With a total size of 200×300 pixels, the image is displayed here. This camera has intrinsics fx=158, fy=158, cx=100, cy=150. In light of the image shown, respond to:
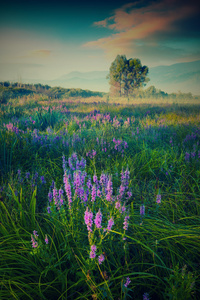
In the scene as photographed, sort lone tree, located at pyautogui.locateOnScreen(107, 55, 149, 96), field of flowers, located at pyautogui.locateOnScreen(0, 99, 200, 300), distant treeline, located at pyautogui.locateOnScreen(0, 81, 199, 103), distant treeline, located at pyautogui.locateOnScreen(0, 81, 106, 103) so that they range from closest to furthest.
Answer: field of flowers, located at pyautogui.locateOnScreen(0, 99, 200, 300) → distant treeline, located at pyautogui.locateOnScreen(0, 81, 199, 103) → distant treeline, located at pyautogui.locateOnScreen(0, 81, 106, 103) → lone tree, located at pyautogui.locateOnScreen(107, 55, 149, 96)

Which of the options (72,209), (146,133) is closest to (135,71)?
(146,133)

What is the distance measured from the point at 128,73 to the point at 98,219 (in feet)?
170

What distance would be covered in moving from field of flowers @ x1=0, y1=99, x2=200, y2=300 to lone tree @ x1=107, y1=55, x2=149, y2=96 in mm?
45482

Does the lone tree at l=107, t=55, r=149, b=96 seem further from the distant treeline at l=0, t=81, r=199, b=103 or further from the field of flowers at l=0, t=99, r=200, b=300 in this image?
the field of flowers at l=0, t=99, r=200, b=300

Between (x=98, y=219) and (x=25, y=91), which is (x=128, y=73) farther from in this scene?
(x=98, y=219)

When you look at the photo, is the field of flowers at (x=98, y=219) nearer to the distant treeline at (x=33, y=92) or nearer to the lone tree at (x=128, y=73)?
the distant treeline at (x=33, y=92)

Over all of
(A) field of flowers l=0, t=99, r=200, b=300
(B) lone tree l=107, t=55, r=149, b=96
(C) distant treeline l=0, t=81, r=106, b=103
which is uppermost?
(B) lone tree l=107, t=55, r=149, b=96

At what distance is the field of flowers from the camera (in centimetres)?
112

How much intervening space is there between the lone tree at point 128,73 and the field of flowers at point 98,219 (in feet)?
149

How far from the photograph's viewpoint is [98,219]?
111 centimetres

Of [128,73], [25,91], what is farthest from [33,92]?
[128,73]

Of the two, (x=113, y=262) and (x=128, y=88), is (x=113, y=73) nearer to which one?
(x=128, y=88)

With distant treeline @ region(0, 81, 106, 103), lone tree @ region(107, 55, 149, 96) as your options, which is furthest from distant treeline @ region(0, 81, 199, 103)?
lone tree @ region(107, 55, 149, 96)

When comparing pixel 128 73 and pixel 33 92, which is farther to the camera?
pixel 128 73
